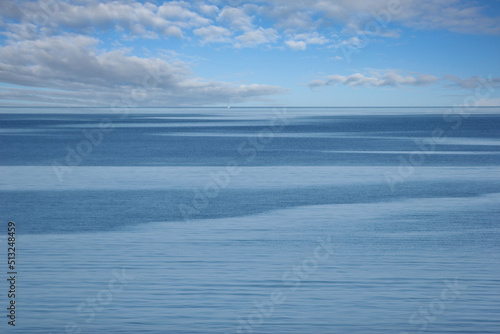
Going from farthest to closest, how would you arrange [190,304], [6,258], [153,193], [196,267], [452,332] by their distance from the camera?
[153,193], [6,258], [196,267], [190,304], [452,332]

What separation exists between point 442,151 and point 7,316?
42.1m

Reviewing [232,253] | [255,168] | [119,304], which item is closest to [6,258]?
[119,304]

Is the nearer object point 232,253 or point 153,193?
point 232,253

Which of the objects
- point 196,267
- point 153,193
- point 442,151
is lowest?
point 442,151

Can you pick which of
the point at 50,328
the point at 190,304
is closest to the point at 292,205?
the point at 190,304

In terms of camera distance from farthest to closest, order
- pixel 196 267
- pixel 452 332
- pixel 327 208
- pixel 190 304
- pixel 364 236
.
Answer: pixel 327 208 → pixel 364 236 → pixel 196 267 → pixel 190 304 → pixel 452 332

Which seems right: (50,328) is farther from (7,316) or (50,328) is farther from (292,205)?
(292,205)

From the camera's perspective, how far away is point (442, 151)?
4666 centimetres

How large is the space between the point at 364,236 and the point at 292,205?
17.6 feet

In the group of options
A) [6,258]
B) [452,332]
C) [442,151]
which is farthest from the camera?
[442,151]

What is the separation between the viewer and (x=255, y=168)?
34.9 metres

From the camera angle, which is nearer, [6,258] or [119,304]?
[119,304]

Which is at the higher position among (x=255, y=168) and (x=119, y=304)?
(x=119, y=304)

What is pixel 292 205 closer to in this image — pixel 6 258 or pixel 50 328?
pixel 6 258
